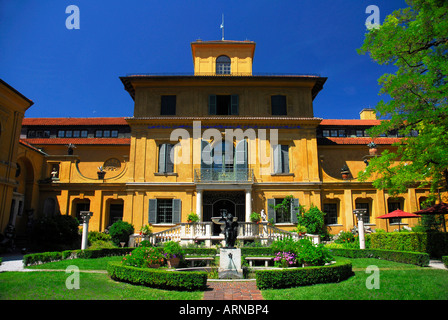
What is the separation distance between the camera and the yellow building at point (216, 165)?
22266mm

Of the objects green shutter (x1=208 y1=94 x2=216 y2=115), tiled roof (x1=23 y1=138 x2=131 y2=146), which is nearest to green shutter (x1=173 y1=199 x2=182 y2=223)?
green shutter (x1=208 y1=94 x2=216 y2=115)

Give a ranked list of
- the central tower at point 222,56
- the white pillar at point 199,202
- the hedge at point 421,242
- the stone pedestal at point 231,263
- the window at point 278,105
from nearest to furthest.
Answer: the stone pedestal at point 231,263 → the hedge at point 421,242 → the white pillar at point 199,202 → the window at point 278,105 → the central tower at point 222,56

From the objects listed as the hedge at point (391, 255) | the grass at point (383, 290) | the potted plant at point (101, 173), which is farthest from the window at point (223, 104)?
the grass at point (383, 290)

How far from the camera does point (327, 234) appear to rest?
21.9 m

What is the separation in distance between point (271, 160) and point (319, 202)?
4.57 m

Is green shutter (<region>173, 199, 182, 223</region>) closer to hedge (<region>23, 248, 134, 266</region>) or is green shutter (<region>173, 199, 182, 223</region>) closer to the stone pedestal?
hedge (<region>23, 248, 134, 266</region>)

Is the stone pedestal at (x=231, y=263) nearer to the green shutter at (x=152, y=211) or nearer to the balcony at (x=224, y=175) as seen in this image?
the balcony at (x=224, y=175)

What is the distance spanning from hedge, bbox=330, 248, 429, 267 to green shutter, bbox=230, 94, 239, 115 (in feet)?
39.4

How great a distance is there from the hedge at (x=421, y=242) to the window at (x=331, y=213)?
721 centimetres

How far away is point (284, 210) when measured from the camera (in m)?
22.1
